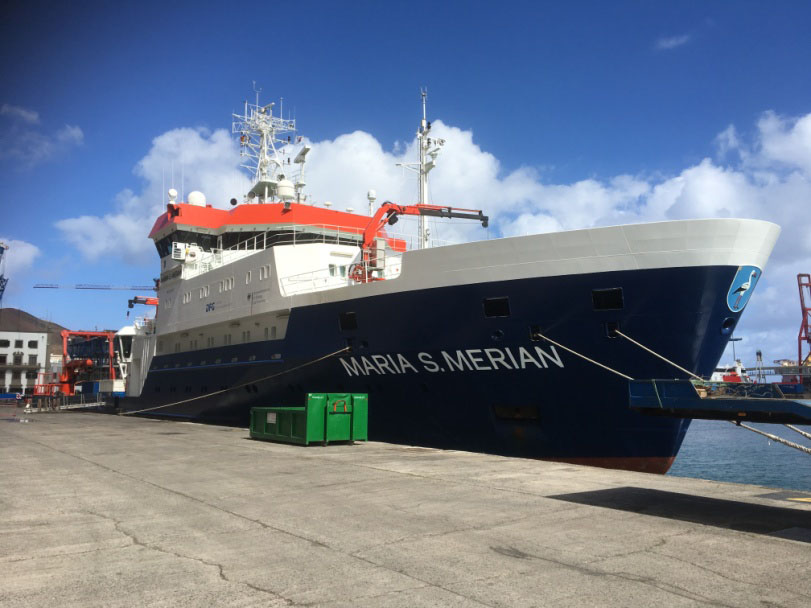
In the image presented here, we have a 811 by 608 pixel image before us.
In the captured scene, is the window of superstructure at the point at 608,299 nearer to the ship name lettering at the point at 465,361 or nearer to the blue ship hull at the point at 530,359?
the blue ship hull at the point at 530,359

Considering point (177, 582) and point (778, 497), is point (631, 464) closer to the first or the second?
point (778, 497)

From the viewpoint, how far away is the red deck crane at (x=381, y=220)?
59.6ft

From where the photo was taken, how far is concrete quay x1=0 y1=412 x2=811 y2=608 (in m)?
4.83

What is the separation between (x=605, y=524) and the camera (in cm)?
712

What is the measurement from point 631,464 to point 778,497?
3722mm

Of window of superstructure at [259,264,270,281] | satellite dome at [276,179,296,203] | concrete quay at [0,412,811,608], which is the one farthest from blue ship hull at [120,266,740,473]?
satellite dome at [276,179,296,203]

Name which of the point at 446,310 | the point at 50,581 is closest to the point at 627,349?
the point at 446,310

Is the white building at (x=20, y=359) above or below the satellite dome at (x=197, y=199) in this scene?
below

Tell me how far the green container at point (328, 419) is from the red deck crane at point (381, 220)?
131 inches

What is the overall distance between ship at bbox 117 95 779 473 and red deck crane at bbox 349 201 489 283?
6cm

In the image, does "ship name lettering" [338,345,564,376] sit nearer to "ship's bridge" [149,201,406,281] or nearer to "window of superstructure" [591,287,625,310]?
"window of superstructure" [591,287,625,310]

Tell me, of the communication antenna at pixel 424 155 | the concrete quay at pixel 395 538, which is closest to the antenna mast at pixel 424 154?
the communication antenna at pixel 424 155

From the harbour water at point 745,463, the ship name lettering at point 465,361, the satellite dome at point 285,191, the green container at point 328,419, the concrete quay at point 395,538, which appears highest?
the satellite dome at point 285,191

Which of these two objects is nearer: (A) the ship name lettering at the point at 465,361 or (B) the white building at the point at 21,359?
(A) the ship name lettering at the point at 465,361
